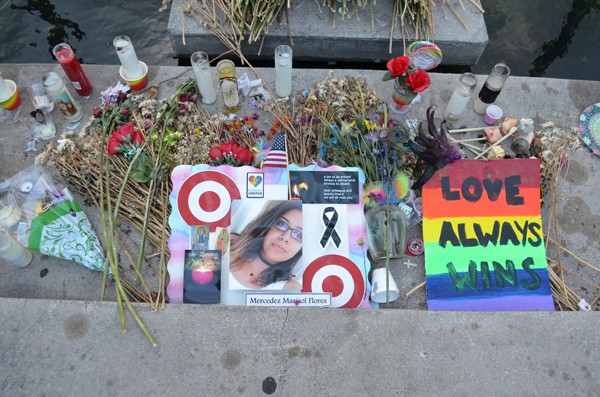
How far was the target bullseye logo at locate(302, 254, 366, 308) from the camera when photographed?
2.75 meters

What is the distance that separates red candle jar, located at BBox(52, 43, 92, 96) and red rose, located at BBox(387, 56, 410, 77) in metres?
2.32

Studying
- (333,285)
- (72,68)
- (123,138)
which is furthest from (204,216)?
(72,68)

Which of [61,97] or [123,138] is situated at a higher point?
[61,97]

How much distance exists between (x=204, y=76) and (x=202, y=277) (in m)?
1.47

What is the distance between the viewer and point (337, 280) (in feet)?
9.08

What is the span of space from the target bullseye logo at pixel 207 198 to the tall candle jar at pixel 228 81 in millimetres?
655

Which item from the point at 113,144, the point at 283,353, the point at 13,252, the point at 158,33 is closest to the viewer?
the point at 283,353

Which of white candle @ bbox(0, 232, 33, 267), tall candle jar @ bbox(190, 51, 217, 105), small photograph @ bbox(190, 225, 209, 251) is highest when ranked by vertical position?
tall candle jar @ bbox(190, 51, 217, 105)

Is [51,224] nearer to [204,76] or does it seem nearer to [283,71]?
[204,76]

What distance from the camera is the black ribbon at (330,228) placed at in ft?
9.34

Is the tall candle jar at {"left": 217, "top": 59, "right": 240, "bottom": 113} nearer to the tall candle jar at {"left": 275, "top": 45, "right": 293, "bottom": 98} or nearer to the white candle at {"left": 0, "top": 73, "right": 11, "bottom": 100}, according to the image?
the tall candle jar at {"left": 275, "top": 45, "right": 293, "bottom": 98}

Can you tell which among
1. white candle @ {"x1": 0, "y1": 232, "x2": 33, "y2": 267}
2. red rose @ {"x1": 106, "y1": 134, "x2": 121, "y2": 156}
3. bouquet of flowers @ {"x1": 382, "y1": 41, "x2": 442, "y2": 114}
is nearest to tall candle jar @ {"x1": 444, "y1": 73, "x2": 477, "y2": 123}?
bouquet of flowers @ {"x1": 382, "y1": 41, "x2": 442, "y2": 114}

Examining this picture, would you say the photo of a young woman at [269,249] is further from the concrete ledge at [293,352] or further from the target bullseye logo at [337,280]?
the concrete ledge at [293,352]

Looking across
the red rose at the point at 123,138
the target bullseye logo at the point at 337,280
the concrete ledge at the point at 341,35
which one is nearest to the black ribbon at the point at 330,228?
the target bullseye logo at the point at 337,280
